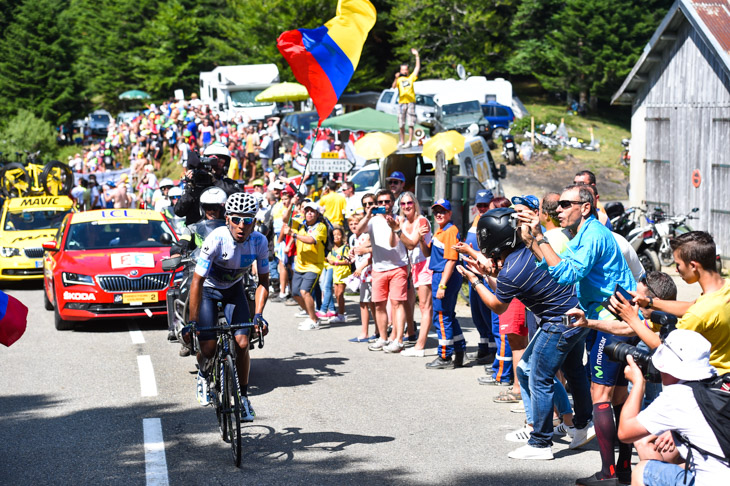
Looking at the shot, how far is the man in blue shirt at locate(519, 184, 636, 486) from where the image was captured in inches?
240

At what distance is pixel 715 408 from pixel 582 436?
296cm

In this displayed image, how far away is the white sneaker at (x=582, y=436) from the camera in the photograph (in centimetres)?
708

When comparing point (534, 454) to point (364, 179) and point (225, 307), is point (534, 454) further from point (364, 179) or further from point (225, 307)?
point (364, 179)

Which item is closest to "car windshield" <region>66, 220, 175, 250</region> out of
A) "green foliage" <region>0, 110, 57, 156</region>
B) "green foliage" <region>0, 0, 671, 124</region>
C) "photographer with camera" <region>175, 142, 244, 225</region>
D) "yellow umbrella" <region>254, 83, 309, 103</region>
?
"photographer with camera" <region>175, 142, 244, 225</region>

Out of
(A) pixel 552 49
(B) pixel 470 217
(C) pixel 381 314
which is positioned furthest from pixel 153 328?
(A) pixel 552 49

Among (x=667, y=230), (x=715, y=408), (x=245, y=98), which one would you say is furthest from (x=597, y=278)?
(x=245, y=98)

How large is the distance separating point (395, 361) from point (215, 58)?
53128 mm

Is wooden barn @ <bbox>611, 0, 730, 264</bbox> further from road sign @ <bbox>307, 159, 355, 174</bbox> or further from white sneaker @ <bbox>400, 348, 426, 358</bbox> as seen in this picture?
white sneaker @ <bbox>400, 348, 426, 358</bbox>

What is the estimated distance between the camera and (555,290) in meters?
6.63

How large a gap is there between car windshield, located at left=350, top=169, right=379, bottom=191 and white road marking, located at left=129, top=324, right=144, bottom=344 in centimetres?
983

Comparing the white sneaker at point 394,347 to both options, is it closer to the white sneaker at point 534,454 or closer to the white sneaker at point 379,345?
the white sneaker at point 379,345

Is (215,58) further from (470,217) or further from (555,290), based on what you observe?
(555,290)

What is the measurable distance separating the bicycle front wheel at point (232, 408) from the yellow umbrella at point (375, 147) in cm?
1217

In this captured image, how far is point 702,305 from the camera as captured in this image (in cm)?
518
